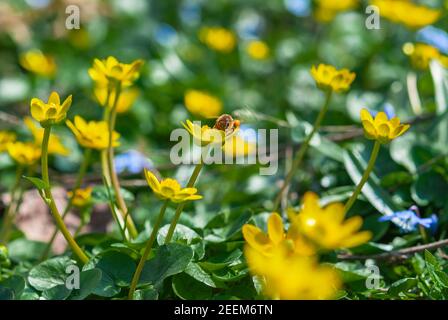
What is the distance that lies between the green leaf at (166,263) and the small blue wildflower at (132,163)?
832mm

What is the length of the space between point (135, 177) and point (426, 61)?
1013 millimetres

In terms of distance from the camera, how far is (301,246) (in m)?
1.17

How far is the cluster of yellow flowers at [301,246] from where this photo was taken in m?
1.02

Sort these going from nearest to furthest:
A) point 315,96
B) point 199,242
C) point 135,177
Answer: point 199,242 → point 135,177 → point 315,96

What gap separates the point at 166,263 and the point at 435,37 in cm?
145

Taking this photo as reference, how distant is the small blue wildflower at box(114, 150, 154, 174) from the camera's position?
91.3 inches

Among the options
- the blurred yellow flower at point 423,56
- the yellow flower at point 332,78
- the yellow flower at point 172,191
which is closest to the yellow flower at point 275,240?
the yellow flower at point 172,191

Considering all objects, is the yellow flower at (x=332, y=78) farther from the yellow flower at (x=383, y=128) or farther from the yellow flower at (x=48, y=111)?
the yellow flower at (x=48, y=111)

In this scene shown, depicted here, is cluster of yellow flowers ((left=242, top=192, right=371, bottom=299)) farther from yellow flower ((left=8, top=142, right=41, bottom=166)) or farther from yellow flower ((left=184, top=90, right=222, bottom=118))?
yellow flower ((left=184, top=90, right=222, bottom=118))

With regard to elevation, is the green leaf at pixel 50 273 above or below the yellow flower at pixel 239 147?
below

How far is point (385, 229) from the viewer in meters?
1.83

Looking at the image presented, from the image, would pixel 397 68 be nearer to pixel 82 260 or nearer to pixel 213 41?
pixel 213 41

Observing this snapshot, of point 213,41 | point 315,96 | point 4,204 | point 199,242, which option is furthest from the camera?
point 213,41
